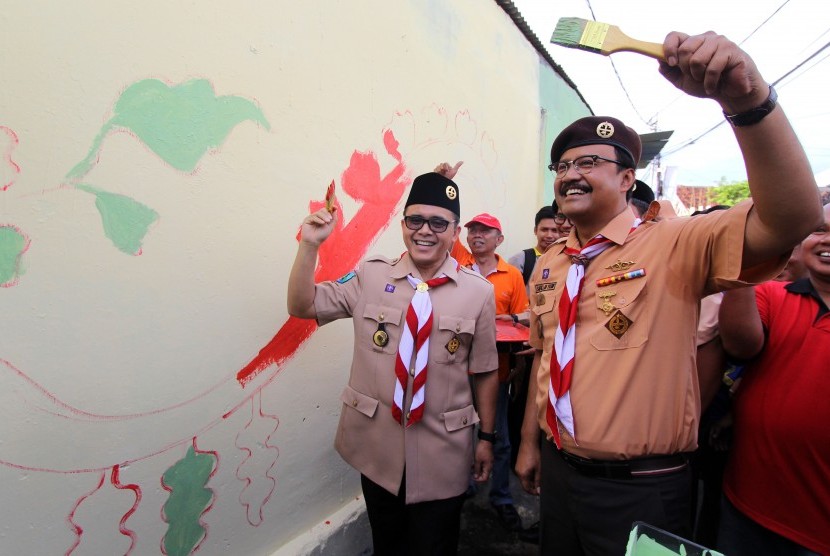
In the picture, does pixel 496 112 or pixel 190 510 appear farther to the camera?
pixel 496 112

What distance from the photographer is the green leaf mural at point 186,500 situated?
5.53ft

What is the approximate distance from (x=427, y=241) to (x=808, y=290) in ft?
4.71

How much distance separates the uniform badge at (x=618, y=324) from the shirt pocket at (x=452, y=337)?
59cm

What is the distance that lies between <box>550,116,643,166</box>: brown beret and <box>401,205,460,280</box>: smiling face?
22.5 inches

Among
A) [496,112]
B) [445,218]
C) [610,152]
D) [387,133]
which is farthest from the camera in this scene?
[496,112]

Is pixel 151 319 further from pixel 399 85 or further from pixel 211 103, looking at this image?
pixel 399 85

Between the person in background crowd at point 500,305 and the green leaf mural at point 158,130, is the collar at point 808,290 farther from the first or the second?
the green leaf mural at point 158,130

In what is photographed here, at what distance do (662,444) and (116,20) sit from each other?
2.21 meters

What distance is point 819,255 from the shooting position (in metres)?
1.58

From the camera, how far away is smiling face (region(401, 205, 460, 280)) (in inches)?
74.0

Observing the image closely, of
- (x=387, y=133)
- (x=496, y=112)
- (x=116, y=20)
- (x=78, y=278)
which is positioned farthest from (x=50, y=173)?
(x=496, y=112)

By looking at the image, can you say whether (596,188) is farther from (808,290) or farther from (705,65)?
(808,290)

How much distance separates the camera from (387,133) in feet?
8.54

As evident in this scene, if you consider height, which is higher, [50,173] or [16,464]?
[50,173]
